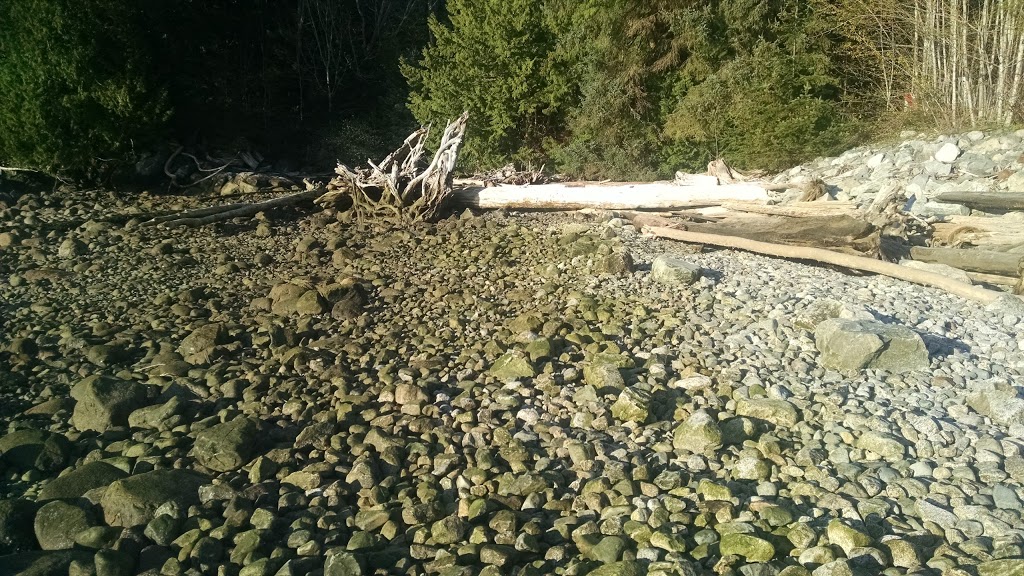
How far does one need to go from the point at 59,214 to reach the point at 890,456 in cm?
1114

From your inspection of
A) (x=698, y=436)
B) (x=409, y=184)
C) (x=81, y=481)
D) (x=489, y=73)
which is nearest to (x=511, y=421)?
(x=698, y=436)

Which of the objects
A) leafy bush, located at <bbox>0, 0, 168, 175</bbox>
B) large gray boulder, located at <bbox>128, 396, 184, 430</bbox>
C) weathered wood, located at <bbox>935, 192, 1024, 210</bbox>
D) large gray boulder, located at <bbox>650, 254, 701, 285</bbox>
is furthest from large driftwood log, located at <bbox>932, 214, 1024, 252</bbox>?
leafy bush, located at <bbox>0, 0, 168, 175</bbox>

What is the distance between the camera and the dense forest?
11125 mm

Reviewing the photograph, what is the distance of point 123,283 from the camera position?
7336 millimetres

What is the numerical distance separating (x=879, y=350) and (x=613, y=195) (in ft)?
19.3

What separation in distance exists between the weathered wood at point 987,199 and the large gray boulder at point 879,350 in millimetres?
3697

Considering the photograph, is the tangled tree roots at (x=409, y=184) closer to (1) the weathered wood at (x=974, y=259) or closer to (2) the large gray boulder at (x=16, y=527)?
(1) the weathered wood at (x=974, y=259)

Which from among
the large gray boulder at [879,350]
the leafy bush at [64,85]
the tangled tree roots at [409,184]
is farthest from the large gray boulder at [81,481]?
the leafy bush at [64,85]

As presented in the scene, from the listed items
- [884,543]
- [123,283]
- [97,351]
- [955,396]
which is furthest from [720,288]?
[123,283]

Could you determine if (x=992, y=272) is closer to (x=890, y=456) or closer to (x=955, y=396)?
(x=955, y=396)

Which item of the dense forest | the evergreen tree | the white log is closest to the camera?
the white log

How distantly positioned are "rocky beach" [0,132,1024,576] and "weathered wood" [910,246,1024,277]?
91cm

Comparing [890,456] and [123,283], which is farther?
[123,283]

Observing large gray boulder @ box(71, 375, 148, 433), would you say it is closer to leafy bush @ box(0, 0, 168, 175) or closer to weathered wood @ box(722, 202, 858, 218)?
weathered wood @ box(722, 202, 858, 218)
